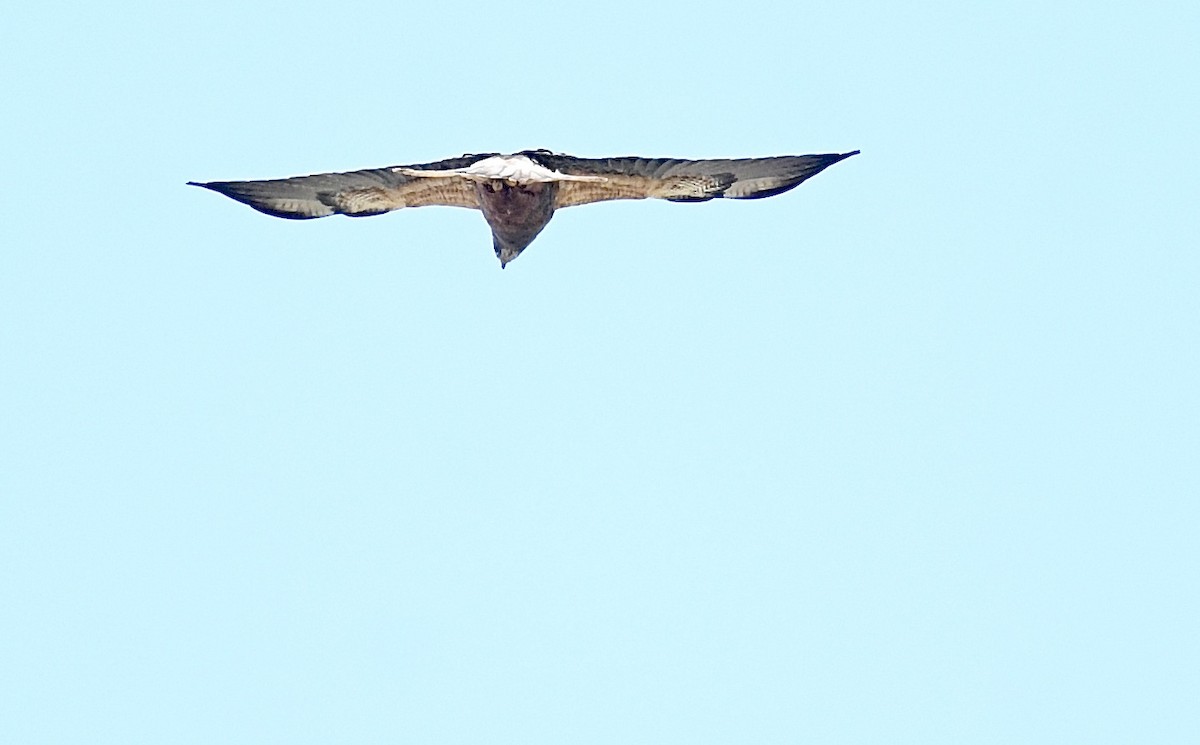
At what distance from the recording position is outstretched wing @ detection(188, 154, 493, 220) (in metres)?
25.8

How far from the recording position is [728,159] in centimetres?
2486

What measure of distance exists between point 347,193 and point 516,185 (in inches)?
127

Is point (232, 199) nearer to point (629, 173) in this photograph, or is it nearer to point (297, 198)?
point (297, 198)

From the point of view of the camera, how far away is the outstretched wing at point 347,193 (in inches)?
1014

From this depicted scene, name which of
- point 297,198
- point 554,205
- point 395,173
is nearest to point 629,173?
point 554,205

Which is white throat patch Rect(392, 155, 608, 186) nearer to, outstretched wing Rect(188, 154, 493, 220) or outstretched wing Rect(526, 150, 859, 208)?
outstretched wing Rect(526, 150, 859, 208)

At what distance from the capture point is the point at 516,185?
958 inches

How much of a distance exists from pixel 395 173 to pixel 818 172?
5.85m

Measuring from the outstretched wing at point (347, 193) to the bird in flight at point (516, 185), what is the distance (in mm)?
14

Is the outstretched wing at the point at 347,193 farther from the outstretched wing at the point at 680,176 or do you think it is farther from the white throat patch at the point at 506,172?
the outstretched wing at the point at 680,176

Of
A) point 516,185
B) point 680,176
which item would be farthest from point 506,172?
point 680,176

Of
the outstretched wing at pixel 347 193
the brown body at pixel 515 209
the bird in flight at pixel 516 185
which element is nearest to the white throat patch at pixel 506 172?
Answer: the bird in flight at pixel 516 185

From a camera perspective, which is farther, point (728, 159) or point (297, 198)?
point (297, 198)

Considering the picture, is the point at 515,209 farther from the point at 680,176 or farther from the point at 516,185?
the point at 680,176
